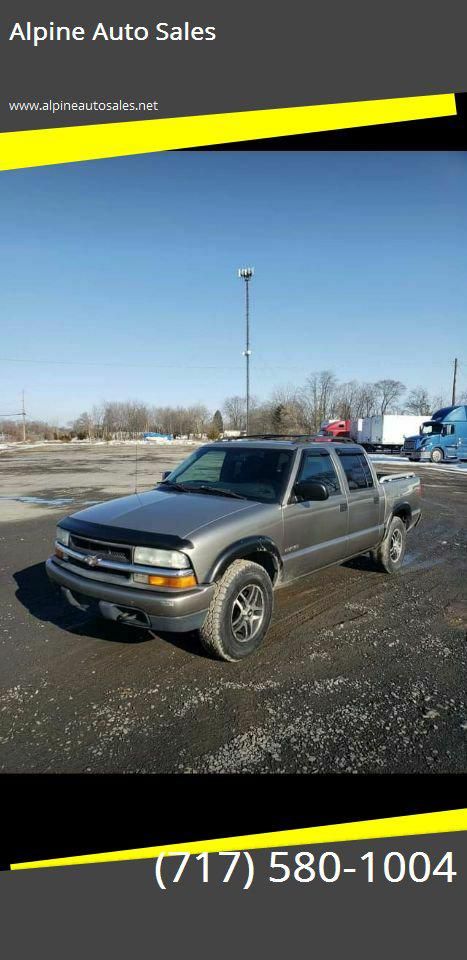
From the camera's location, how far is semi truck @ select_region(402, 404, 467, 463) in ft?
92.5

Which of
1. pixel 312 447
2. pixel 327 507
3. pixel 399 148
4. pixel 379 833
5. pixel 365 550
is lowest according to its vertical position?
pixel 379 833

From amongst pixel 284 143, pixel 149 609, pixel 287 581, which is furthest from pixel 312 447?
pixel 284 143

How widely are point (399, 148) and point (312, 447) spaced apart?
9.79ft

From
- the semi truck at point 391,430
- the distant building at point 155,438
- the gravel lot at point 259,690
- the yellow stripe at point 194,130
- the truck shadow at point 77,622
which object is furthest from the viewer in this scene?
the distant building at point 155,438

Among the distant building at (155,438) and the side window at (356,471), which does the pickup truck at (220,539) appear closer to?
the side window at (356,471)

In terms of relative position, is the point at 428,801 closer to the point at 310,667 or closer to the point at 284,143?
the point at 310,667

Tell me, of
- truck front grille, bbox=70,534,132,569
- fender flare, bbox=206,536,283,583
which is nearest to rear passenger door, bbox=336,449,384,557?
fender flare, bbox=206,536,283,583

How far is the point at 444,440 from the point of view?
28.3 metres

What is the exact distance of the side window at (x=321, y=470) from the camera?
4535 mm

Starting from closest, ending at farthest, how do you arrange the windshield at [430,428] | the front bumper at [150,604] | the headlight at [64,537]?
1. the front bumper at [150,604]
2. the headlight at [64,537]
3. the windshield at [430,428]

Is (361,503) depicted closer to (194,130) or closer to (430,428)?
(194,130)

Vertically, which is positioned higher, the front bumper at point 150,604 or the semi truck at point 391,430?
the semi truck at point 391,430

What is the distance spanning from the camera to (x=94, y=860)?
2.00m

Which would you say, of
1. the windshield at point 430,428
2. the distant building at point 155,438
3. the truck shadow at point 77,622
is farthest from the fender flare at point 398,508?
the distant building at point 155,438
